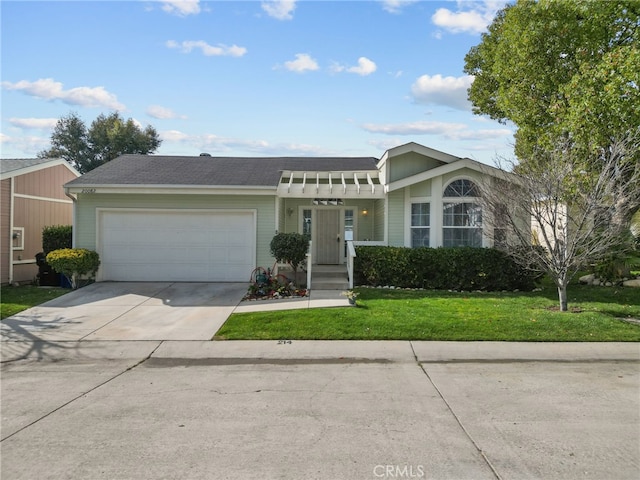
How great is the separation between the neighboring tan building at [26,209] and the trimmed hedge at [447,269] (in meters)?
11.0

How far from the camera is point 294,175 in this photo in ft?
49.5

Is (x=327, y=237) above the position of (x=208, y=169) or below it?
below

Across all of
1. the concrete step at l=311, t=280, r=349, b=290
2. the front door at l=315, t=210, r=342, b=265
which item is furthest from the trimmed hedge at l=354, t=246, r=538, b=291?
the front door at l=315, t=210, r=342, b=265

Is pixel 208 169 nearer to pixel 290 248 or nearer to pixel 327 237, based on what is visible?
pixel 327 237

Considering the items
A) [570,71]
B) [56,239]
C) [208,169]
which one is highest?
[570,71]

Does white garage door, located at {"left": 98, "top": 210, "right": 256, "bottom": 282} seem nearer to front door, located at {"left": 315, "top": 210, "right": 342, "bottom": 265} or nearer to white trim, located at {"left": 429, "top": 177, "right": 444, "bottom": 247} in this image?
front door, located at {"left": 315, "top": 210, "right": 342, "bottom": 265}

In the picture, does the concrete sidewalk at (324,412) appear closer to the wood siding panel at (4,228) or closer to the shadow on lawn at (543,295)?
the shadow on lawn at (543,295)

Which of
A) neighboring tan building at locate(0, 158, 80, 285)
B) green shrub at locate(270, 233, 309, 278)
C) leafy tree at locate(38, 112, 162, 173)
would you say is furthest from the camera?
leafy tree at locate(38, 112, 162, 173)

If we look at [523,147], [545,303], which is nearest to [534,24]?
[523,147]

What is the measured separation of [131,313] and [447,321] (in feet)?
21.5

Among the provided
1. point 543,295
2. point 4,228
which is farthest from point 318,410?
point 4,228

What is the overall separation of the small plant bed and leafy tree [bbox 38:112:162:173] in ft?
83.2

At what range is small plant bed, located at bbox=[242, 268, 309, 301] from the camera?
10.6 m

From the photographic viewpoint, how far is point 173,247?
12680mm
